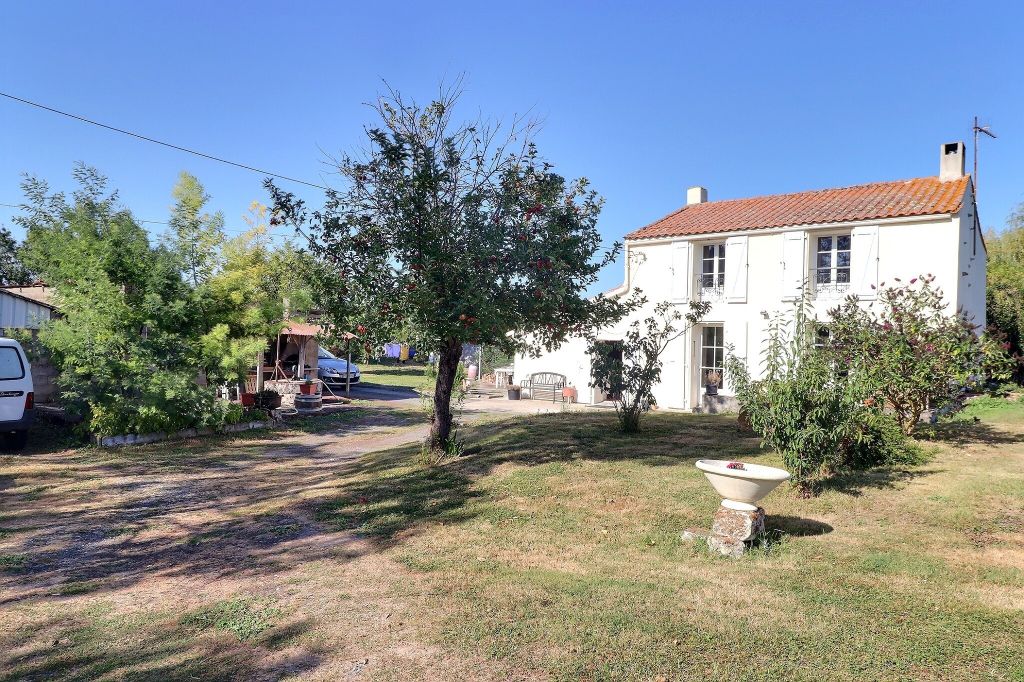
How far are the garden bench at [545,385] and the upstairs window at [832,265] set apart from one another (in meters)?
8.47

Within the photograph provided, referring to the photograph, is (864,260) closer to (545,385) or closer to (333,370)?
(545,385)

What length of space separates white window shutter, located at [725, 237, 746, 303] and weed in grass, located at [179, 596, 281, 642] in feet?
47.7

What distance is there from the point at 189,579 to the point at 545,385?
16544 millimetres

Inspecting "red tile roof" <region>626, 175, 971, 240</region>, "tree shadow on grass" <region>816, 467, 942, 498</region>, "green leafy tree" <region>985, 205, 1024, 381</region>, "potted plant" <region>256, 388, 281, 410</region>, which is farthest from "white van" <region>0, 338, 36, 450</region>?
"green leafy tree" <region>985, 205, 1024, 381</region>

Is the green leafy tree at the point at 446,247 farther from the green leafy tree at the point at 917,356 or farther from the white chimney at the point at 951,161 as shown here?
the white chimney at the point at 951,161

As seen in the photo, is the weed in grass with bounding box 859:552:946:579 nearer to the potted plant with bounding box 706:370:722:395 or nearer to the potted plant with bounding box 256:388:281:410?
the potted plant with bounding box 706:370:722:395

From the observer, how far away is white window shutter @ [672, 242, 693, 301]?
17500 millimetres

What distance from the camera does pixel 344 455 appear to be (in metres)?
11.9

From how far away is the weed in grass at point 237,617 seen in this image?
14.7ft

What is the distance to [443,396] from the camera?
10.1 meters

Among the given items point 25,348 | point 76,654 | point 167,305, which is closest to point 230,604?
point 76,654

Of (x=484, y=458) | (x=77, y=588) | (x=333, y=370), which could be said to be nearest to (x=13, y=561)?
(x=77, y=588)

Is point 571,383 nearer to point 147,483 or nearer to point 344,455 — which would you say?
point 344,455

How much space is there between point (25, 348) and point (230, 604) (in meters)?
10.7
